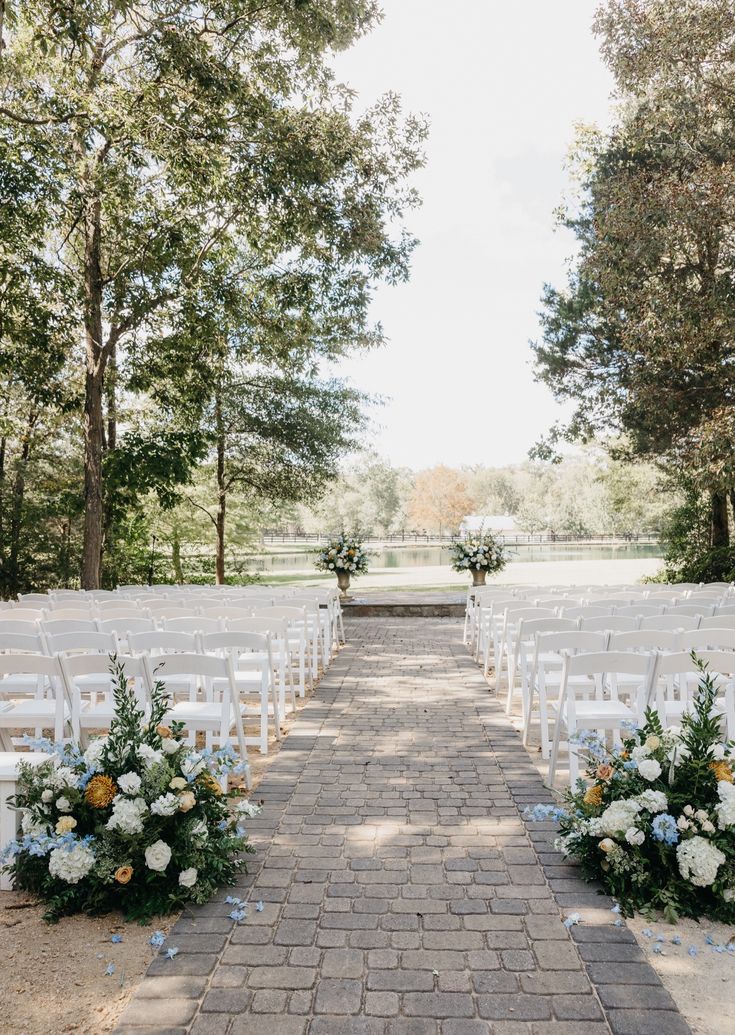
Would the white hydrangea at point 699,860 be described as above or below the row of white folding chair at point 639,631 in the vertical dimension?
below

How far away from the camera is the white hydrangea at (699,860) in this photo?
3.16m

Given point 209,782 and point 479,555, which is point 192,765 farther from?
point 479,555

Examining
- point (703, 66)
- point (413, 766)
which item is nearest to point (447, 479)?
point (703, 66)

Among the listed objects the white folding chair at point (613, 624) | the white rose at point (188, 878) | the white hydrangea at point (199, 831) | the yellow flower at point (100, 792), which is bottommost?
the white rose at point (188, 878)

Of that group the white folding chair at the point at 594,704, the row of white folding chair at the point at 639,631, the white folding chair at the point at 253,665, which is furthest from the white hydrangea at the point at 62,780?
the row of white folding chair at the point at 639,631

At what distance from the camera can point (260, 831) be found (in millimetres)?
4109

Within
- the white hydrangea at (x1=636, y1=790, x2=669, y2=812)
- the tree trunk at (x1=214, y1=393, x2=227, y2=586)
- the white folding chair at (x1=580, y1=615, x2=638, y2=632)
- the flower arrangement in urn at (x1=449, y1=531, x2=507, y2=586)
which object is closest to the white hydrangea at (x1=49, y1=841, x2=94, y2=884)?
the white hydrangea at (x1=636, y1=790, x2=669, y2=812)

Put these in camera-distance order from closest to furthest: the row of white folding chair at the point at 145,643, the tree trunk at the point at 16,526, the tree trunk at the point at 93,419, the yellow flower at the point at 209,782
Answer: the yellow flower at the point at 209,782 < the row of white folding chair at the point at 145,643 < the tree trunk at the point at 93,419 < the tree trunk at the point at 16,526

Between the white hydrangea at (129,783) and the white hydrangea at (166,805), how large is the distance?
0.36ft

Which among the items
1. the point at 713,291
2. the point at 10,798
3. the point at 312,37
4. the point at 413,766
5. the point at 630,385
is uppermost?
the point at 312,37

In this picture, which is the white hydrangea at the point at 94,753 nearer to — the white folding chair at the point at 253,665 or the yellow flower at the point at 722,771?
the white folding chair at the point at 253,665

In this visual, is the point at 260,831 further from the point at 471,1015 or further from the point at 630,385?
the point at 630,385

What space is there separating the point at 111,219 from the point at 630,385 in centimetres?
1145

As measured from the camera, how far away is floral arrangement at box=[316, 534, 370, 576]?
15.0m
